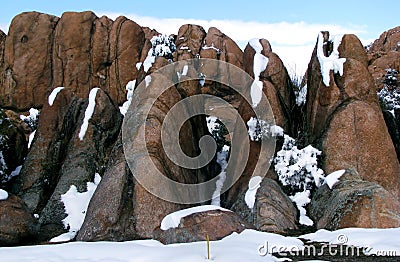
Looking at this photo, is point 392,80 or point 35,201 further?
point 392,80

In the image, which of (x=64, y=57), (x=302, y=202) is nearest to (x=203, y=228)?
(x=302, y=202)

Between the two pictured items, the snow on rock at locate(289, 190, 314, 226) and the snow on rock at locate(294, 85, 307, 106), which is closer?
the snow on rock at locate(289, 190, 314, 226)

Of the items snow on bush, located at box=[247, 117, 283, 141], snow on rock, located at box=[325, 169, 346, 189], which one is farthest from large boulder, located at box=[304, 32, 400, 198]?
snow on bush, located at box=[247, 117, 283, 141]

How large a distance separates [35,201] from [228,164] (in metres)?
6.07

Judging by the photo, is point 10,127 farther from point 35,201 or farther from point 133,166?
point 133,166

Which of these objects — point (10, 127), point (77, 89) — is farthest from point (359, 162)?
point (77, 89)

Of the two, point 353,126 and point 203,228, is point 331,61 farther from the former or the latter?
point 203,228

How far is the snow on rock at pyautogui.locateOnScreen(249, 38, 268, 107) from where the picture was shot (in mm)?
15432

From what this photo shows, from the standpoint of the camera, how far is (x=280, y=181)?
14.3 metres

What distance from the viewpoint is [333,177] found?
1305 centimetres

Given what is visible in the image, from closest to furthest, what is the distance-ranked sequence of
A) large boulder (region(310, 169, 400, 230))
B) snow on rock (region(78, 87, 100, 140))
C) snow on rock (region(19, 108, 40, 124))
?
large boulder (region(310, 169, 400, 230)), snow on rock (region(78, 87, 100, 140)), snow on rock (region(19, 108, 40, 124))

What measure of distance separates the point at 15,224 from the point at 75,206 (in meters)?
2.50

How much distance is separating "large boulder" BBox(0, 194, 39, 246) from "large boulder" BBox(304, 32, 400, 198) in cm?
808

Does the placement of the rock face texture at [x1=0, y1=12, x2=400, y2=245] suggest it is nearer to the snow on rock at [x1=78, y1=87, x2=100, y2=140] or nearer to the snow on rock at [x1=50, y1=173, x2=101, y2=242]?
the snow on rock at [x1=78, y1=87, x2=100, y2=140]
